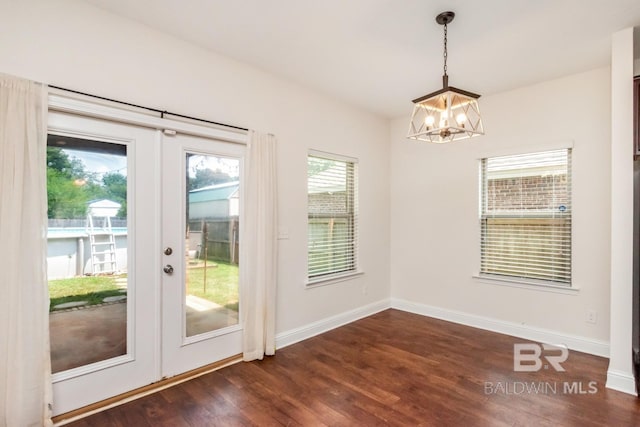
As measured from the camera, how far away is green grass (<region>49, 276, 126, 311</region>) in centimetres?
225

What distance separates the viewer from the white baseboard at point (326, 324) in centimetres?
351

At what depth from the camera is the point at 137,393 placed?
2.51m

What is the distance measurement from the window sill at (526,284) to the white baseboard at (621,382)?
99 cm

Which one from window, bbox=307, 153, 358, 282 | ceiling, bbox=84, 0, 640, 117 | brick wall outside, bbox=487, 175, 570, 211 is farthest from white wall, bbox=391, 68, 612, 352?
window, bbox=307, 153, 358, 282

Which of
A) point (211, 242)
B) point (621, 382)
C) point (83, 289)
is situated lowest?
point (621, 382)

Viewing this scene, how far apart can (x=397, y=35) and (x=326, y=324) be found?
10.5 feet

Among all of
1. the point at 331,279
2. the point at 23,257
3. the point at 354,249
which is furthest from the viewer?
the point at 354,249

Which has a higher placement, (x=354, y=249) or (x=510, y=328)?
(x=354, y=249)

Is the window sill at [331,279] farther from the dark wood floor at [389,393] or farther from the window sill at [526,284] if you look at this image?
the window sill at [526,284]

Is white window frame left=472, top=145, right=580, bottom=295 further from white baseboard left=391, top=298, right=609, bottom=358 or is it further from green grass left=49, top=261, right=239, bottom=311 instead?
green grass left=49, top=261, right=239, bottom=311

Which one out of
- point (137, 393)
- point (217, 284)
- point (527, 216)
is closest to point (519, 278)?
point (527, 216)

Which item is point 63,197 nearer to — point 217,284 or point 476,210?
point 217,284

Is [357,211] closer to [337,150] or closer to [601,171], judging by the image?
[337,150]

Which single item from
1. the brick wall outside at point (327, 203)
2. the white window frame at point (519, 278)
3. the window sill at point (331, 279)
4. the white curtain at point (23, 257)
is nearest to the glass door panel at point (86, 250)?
the white curtain at point (23, 257)
